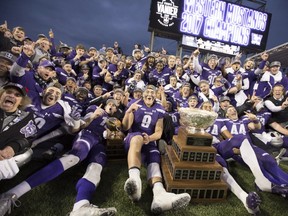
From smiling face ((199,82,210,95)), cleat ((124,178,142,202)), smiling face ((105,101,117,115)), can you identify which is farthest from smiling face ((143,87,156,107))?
smiling face ((199,82,210,95))

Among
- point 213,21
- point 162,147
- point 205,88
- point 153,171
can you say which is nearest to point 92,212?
point 153,171

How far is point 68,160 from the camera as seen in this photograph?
9.63 ft

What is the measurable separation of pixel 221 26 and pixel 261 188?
57.9 feet

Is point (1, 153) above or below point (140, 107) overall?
below

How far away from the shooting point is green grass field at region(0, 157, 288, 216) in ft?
8.46

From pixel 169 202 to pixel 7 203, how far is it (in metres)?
1.81

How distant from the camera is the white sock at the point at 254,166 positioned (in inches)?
122

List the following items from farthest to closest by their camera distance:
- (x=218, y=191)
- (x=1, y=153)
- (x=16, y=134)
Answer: (x=218, y=191), (x=16, y=134), (x=1, y=153)

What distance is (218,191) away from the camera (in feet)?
9.80

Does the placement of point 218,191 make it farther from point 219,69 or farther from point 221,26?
point 221,26

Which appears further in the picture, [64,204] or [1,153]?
[64,204]

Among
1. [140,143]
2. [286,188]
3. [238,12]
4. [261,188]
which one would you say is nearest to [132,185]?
[140,143]

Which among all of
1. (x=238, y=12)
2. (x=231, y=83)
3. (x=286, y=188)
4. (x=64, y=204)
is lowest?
(x=64, y=204)

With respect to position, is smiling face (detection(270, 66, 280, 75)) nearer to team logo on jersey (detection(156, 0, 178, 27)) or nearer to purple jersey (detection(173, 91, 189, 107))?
purple jersey (detection(173, 91, 189, 107))
